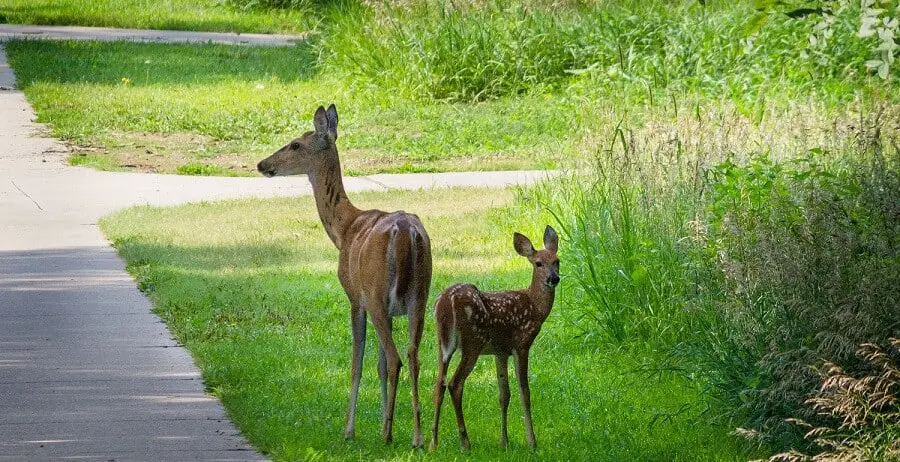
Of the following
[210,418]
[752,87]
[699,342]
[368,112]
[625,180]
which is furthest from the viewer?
[368,112]

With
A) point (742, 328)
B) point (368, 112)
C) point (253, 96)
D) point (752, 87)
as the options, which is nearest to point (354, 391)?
point (742, 328)

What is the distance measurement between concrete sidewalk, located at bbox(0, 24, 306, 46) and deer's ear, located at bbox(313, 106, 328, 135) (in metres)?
20.9

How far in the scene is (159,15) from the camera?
3419 centimetres

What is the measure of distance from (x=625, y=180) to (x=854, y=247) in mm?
3507

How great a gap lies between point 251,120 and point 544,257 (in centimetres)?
1334

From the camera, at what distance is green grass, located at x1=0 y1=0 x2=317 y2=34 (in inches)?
1283

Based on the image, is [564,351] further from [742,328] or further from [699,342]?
[742,328]

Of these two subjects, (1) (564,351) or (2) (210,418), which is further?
(1) (564,351)

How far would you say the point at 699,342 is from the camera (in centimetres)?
868

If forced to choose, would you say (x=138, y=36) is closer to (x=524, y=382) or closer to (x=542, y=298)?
(x=542, y=298)

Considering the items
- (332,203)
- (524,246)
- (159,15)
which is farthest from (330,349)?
(159,15)

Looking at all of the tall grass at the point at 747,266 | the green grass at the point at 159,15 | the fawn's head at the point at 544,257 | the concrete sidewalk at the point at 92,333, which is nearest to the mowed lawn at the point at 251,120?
the concrete sidewalk at the point at 92,333

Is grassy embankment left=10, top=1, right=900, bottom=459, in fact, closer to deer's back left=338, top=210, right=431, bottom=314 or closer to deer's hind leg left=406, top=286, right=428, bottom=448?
deer's hind leg left=406, top=286, right=428, bottom=448

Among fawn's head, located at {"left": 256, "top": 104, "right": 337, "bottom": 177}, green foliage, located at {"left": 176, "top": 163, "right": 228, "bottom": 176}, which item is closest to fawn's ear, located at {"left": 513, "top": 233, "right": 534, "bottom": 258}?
fawn's head, located at {"left": 256, "top": 104, "right": 337, "bottom": 177}
